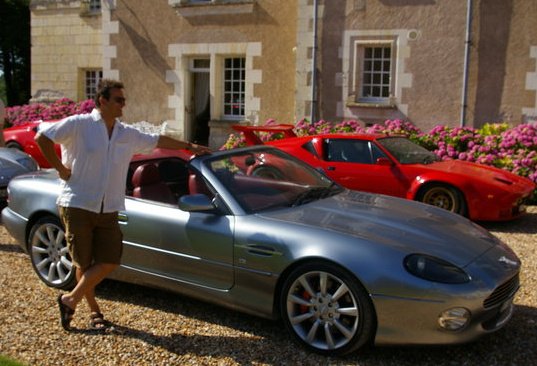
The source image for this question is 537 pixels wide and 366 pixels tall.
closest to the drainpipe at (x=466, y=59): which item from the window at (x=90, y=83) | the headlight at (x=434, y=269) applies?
the headlight at (x=434, y=269)

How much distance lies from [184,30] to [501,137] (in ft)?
A: 29.3

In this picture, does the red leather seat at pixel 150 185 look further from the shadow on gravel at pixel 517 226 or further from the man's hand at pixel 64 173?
the shadow on gravel at pixel 517 226

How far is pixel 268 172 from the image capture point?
4.96 metres

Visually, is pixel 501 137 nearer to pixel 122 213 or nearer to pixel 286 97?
pixel 286 97

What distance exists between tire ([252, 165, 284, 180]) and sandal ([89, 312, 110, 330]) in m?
1.62

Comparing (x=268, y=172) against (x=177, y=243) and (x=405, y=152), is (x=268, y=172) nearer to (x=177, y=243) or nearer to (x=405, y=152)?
(x=177, y=243)

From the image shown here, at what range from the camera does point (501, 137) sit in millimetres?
10922

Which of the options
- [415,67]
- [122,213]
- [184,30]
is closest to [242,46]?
[184,30]

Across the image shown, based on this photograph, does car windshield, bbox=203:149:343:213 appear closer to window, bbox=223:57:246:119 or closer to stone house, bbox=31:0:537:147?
stone house, bbox=31:0:537:147

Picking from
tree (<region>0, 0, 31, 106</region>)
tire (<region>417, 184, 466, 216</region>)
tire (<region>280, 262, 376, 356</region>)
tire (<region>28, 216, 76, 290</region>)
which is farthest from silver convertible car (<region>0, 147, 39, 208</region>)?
tree (<region>0, 0, 31, 106</region>)

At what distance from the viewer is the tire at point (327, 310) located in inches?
142

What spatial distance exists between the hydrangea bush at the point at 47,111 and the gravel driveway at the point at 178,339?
43.7ft

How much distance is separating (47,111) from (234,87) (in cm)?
607

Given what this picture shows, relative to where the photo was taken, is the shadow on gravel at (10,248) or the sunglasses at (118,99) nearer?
the sunglasses at (118,99)
